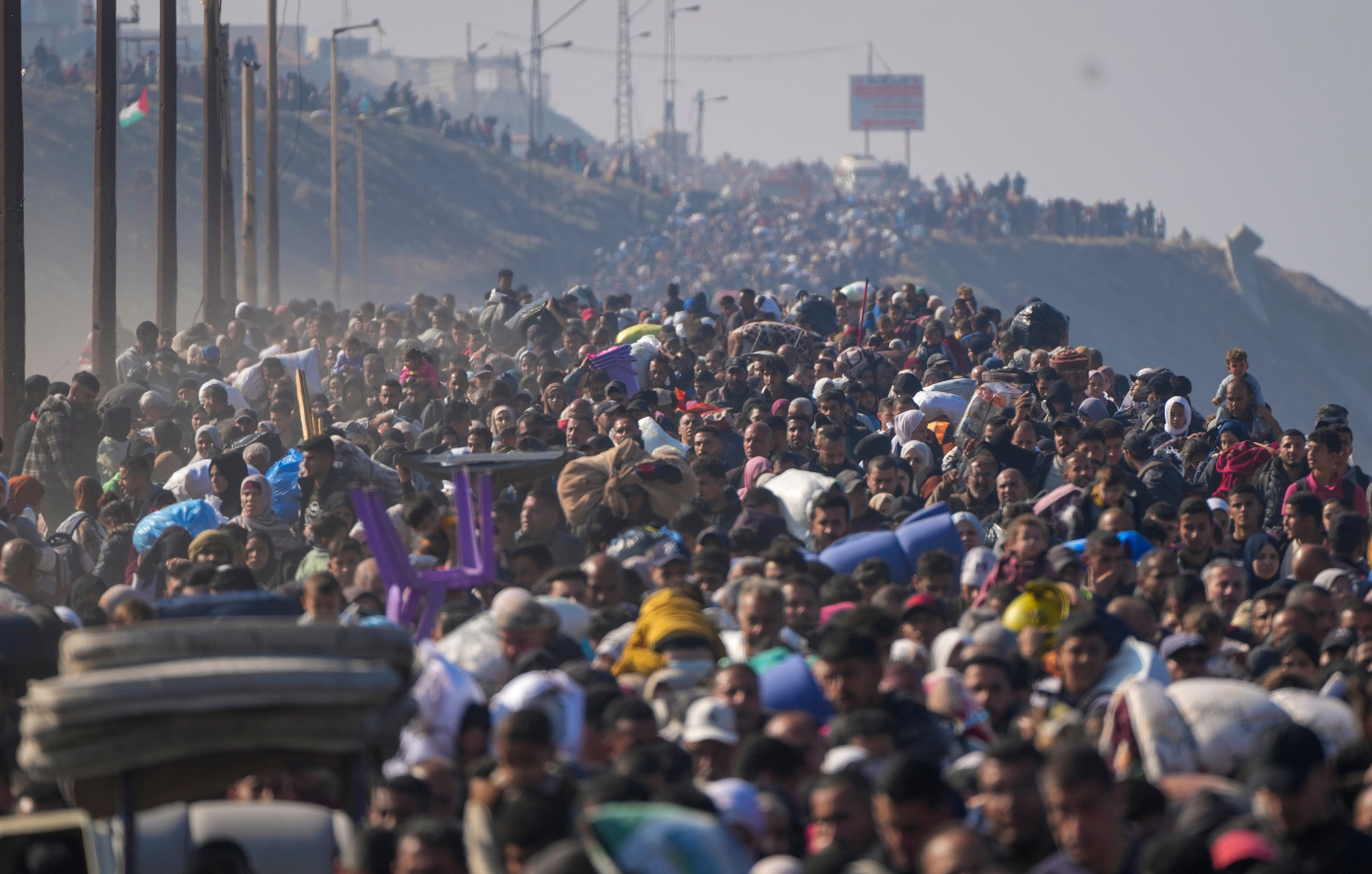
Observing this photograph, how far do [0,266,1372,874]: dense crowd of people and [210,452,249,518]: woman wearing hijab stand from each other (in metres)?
0.02

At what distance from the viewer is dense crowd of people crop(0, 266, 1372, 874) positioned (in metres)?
5.18

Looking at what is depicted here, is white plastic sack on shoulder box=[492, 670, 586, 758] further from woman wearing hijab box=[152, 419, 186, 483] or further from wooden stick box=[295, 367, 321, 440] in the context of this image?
woman wearing hijab box=[152, 419, 186, 483]

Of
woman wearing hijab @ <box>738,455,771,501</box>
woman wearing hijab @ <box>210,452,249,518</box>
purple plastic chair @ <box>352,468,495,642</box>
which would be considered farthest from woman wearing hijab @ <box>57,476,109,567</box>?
woman wearing hijab @ <box>738,455,771,501</box>

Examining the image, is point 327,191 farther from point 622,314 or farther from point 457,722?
point 457,722

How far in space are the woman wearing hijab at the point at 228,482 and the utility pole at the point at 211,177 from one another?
61.7 ft

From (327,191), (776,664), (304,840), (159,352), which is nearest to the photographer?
(304,840)

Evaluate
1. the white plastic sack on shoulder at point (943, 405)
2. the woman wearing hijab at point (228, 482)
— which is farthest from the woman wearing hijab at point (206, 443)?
the white plastic sack on shoulder at point (943, 405)

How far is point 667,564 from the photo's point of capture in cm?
862

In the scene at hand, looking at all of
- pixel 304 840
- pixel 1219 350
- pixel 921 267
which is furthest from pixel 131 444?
pixel 1219 350

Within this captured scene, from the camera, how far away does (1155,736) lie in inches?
229

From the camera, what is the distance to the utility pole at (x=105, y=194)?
20.4 metres

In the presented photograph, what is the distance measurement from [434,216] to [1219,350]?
35061 millimetres

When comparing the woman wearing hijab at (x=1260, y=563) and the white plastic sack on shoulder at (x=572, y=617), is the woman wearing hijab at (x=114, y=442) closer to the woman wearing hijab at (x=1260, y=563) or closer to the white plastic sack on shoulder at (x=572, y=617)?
the white plastic sack on shoulder at (x=572, y=617)

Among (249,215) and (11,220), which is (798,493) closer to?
(11,220)
